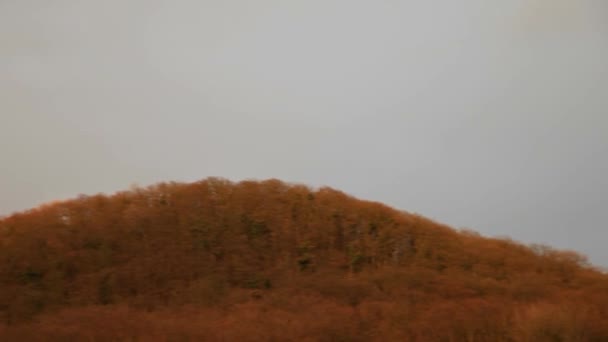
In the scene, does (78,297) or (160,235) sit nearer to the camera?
(78,297)

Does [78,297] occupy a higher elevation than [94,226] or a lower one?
lower

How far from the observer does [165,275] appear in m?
13.4

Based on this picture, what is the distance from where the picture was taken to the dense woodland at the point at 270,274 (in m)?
10.1

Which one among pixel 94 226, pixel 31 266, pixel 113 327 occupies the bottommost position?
pixel 113 327

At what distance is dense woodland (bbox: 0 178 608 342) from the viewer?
10109mm

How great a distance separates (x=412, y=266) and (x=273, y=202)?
384 centimetres

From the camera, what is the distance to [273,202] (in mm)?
15172

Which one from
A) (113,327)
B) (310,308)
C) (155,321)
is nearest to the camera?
(113,327)

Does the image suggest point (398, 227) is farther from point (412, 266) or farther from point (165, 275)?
point (165, 275)

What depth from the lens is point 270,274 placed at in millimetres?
13523

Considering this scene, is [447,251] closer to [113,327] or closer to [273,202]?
[273,202]

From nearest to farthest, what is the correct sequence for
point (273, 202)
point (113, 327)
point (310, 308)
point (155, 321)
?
point (113, 327) → point (155, 321) → point (310, 308) → point (273, 202)

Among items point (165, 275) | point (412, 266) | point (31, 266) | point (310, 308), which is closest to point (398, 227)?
point (412, 266)

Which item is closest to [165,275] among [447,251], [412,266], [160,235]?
[160,235]
